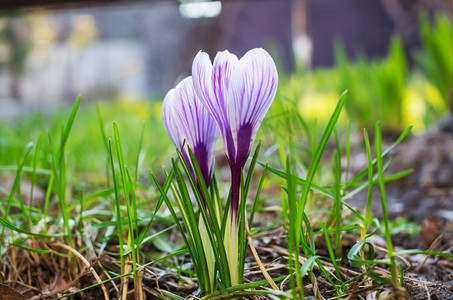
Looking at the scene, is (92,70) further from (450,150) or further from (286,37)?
(450,150)

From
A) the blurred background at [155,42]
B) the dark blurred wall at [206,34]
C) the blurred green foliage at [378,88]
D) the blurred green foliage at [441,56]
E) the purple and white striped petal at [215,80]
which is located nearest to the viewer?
the purple and white striped petal at [215,80]

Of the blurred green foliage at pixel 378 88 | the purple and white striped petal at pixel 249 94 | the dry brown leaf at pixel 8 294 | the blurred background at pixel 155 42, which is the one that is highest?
the blurred background at pixel 155 42

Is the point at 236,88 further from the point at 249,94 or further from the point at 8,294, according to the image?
the point at 8,294

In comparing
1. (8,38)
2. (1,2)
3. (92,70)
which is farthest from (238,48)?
(1,2)

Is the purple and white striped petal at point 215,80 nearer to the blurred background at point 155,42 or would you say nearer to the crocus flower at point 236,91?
the crocus flower at point 236,91

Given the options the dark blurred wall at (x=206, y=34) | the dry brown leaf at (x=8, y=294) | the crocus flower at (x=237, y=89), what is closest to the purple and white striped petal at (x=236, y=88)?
the crocus flower at (x=237, y=89)

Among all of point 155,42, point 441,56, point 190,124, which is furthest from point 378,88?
point 155,42

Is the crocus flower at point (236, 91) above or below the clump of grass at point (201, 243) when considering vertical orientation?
above
